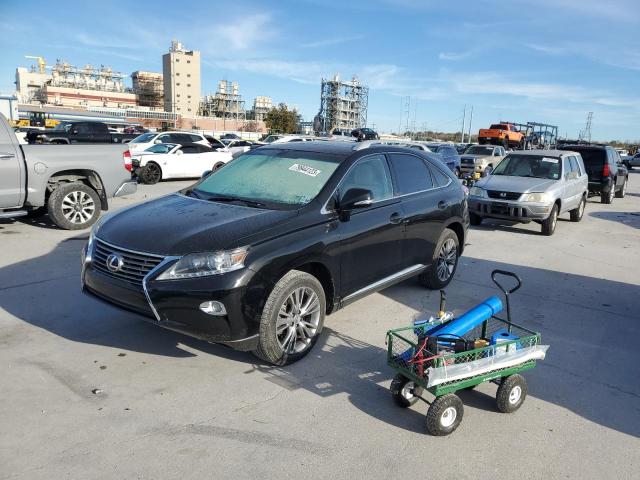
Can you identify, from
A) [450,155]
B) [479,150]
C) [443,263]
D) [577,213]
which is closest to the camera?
[443,263]

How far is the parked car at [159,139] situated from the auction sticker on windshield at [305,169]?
13806 millimetres

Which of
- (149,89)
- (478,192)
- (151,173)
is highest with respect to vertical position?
(149,89)

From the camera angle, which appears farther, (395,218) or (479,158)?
(479,158)

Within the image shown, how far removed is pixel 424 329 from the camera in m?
3.70

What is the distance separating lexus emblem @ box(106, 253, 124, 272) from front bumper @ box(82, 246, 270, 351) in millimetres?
185

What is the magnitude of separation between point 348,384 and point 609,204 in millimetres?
15398

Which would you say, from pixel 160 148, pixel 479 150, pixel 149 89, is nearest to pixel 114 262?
pixel 160 148

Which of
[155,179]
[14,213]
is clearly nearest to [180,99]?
[155,179]

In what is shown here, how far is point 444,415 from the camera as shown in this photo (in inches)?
125

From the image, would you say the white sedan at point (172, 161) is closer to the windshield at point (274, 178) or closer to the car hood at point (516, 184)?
the car hood at point (516, 184)

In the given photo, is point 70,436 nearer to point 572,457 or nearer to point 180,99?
point 572,457

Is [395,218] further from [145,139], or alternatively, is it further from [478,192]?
[145,139]

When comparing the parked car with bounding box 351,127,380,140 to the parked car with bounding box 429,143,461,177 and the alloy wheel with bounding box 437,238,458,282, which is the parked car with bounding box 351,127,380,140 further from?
the alloy wheel with bounding box 437,238,458,282

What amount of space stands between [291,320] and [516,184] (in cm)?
801
